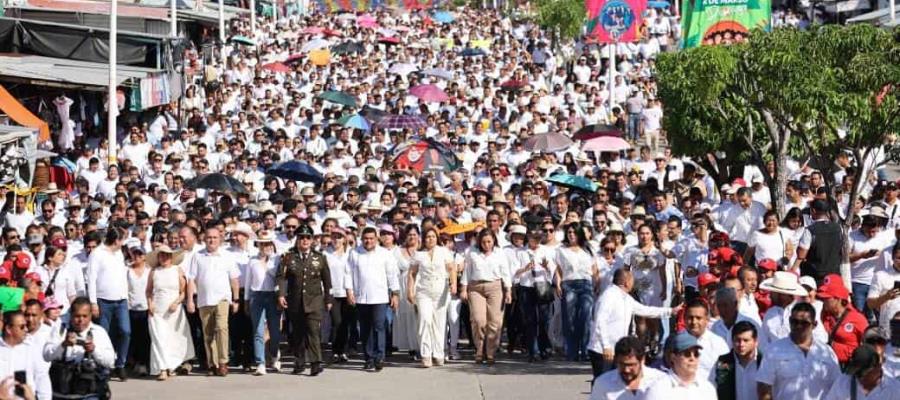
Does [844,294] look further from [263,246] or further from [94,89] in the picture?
[94,89]

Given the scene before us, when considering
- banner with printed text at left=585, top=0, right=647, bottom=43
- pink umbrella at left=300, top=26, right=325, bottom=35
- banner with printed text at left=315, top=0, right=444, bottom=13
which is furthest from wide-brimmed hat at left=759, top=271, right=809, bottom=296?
banner with printed text at left=315, top=0, right=444, bottom=13

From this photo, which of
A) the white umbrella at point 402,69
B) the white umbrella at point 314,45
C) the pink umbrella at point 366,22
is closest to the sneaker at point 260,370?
the white umbrella at point 402,69

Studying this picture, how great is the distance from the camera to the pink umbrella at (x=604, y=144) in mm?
27047

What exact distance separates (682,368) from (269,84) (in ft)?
108

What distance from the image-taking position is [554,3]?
5438cm

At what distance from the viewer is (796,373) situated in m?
10.6

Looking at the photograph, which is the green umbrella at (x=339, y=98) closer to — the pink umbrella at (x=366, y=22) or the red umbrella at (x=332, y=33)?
the red umbrella at (x=332, y=33)

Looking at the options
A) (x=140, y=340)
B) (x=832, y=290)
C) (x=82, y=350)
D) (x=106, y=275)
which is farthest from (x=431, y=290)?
(x=82, y=350)

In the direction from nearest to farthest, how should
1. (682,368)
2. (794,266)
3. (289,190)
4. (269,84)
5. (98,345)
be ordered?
(682,368) → (98,345) → (794,266) → (289,190) → (269,84)

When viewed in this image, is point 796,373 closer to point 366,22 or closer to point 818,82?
point 818,82

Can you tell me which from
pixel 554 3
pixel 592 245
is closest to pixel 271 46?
pixel 554 3

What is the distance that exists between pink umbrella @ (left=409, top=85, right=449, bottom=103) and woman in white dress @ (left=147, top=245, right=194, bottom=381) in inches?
742

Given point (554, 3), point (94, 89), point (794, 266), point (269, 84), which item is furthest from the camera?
point (554, 3)

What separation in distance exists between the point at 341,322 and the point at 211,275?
1606 mm
